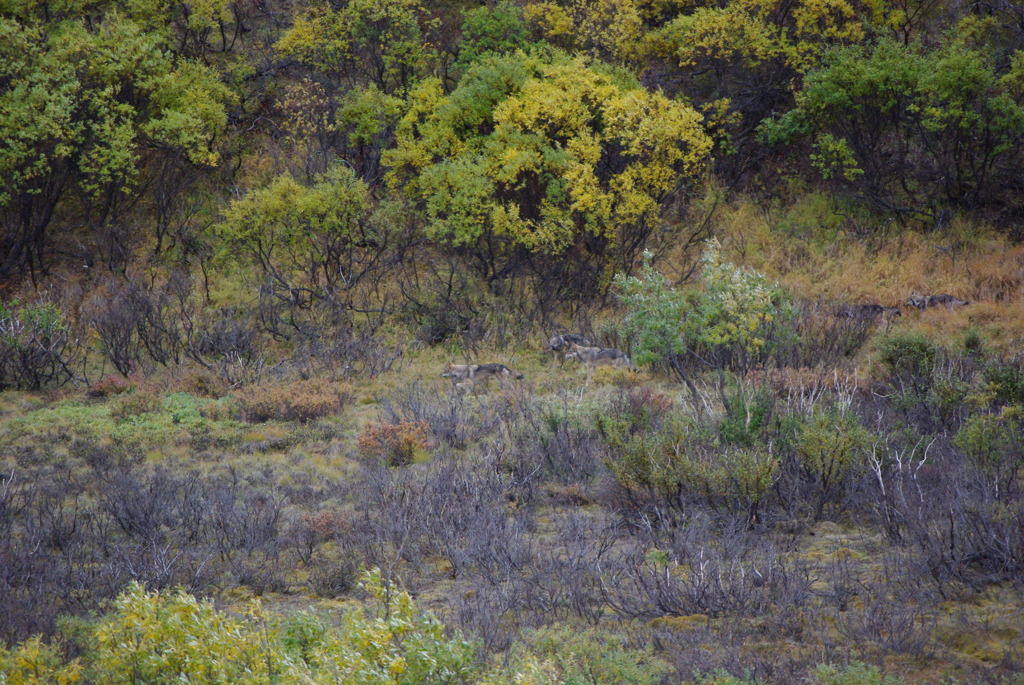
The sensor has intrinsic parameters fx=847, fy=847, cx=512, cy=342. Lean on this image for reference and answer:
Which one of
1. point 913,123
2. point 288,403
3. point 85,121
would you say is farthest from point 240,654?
point 913,123

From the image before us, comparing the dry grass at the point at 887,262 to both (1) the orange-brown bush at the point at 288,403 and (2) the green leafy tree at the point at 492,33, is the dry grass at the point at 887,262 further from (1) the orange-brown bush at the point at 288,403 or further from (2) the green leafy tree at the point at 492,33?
(1) the orange-brown bush at the point at 288,403

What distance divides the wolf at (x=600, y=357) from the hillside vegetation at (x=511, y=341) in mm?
391

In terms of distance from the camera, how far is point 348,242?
15.9 metres

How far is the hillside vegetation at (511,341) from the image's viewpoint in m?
4.65

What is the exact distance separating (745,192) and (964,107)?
428 cm

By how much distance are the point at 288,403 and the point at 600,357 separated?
4.49 m

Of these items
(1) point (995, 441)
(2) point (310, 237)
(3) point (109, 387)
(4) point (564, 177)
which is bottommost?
(3) point (109, 387)

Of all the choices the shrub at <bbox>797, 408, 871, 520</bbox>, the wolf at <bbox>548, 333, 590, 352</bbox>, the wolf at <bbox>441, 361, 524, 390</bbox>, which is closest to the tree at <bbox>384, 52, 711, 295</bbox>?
the wolf at <bbox>548, 333, 590, 352</bbox>

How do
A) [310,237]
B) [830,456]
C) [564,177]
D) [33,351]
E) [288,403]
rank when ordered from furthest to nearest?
[310,237] → [564,177] → [33,351] → [288,403] → [830,456]

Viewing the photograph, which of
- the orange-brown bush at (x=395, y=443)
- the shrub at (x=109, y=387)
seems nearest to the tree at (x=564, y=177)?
the shrub at (x=109, y=387)

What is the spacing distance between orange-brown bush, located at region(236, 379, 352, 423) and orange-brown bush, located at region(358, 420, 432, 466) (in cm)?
159

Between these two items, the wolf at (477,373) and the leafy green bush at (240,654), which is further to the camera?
the wolf at (477,373)

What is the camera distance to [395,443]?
8.52 m

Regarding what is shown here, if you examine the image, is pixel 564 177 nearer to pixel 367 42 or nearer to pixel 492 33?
pixel 492 33
